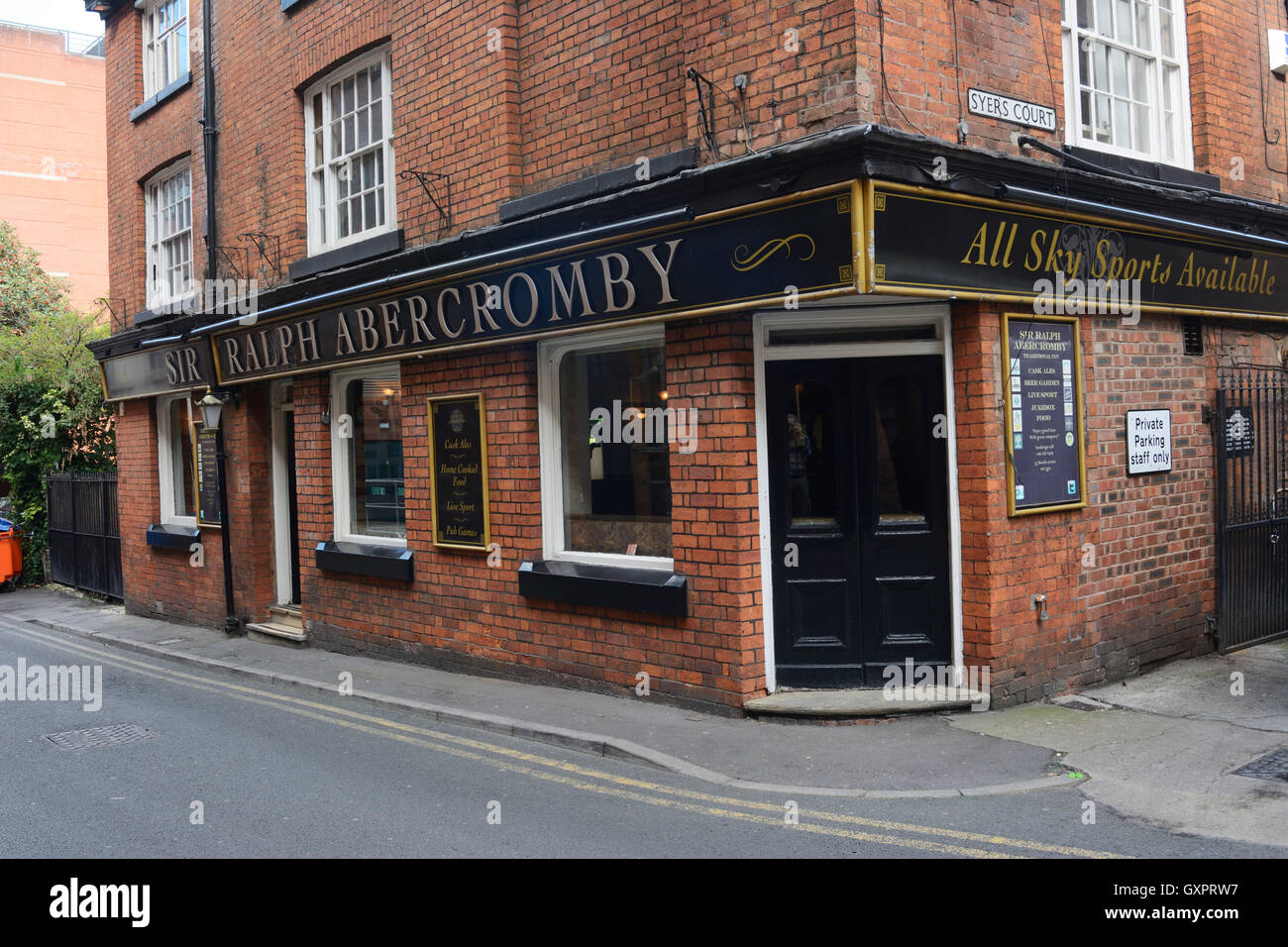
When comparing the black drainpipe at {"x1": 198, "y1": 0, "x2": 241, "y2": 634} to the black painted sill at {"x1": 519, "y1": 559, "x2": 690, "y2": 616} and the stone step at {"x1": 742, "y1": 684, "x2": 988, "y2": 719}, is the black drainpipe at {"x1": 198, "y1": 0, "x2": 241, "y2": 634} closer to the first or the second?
the black painted sill at {"x1": 519, "y1": 559, "x2": 690, "y2": 616}

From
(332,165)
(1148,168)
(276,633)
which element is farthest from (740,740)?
(332,165)

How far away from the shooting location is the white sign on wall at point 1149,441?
8430mm

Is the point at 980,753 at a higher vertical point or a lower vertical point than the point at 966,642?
lower

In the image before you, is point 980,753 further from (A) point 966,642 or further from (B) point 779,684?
(B) point 779,684

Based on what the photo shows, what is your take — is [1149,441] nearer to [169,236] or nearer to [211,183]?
[211,183]

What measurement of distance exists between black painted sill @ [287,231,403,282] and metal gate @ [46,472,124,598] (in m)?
7.60

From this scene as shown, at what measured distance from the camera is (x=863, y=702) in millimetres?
7293

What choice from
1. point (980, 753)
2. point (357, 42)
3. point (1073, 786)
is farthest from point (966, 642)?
point (357, 42)

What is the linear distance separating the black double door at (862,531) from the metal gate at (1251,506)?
3.45 metres

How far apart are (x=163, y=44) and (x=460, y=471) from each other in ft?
32.0

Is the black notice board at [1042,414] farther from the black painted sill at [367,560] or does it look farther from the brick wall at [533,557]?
the black painted sill at [367,560]

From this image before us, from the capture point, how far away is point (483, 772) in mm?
6672

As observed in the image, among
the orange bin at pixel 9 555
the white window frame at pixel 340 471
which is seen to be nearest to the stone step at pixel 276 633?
the white window frame at pixel 340 471

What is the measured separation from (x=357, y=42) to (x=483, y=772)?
8.02 metres
